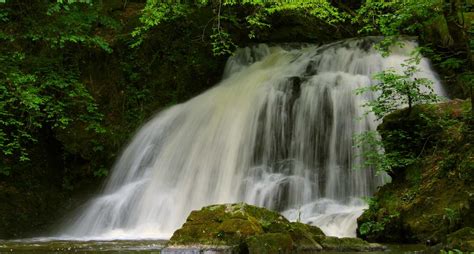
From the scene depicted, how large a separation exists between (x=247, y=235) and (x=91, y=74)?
33.0 feet

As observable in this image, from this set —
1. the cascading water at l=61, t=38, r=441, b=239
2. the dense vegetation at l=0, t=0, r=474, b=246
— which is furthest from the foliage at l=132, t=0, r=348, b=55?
the cascading water at l=61, t=38, r=441, b=239

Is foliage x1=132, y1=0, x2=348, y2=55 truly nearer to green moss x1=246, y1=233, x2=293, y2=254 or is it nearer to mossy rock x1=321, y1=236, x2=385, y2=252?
mossy rock x1=321, y1=236, x2=385, y2=252

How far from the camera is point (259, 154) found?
11555mm

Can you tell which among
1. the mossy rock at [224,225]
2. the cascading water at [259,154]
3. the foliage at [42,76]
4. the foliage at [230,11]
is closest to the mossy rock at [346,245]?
the mossy rock at [224,225]

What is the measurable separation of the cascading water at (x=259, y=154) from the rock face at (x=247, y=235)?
1859mm

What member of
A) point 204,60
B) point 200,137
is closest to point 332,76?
point 200,137

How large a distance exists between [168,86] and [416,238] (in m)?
9.82

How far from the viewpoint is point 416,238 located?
6840 millimetres

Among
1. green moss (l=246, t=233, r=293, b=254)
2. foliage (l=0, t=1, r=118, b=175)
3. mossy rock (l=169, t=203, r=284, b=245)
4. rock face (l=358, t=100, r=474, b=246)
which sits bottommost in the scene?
green moss (l=246, t=233, r=293, b=254)

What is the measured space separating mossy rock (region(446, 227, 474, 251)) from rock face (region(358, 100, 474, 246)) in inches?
49.9

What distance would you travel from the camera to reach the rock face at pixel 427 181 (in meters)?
6.69

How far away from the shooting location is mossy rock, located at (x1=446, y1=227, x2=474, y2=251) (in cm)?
452

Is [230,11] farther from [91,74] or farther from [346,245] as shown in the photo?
[346,245]

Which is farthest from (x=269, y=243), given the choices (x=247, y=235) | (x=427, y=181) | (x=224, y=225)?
(x=427, y=181)
